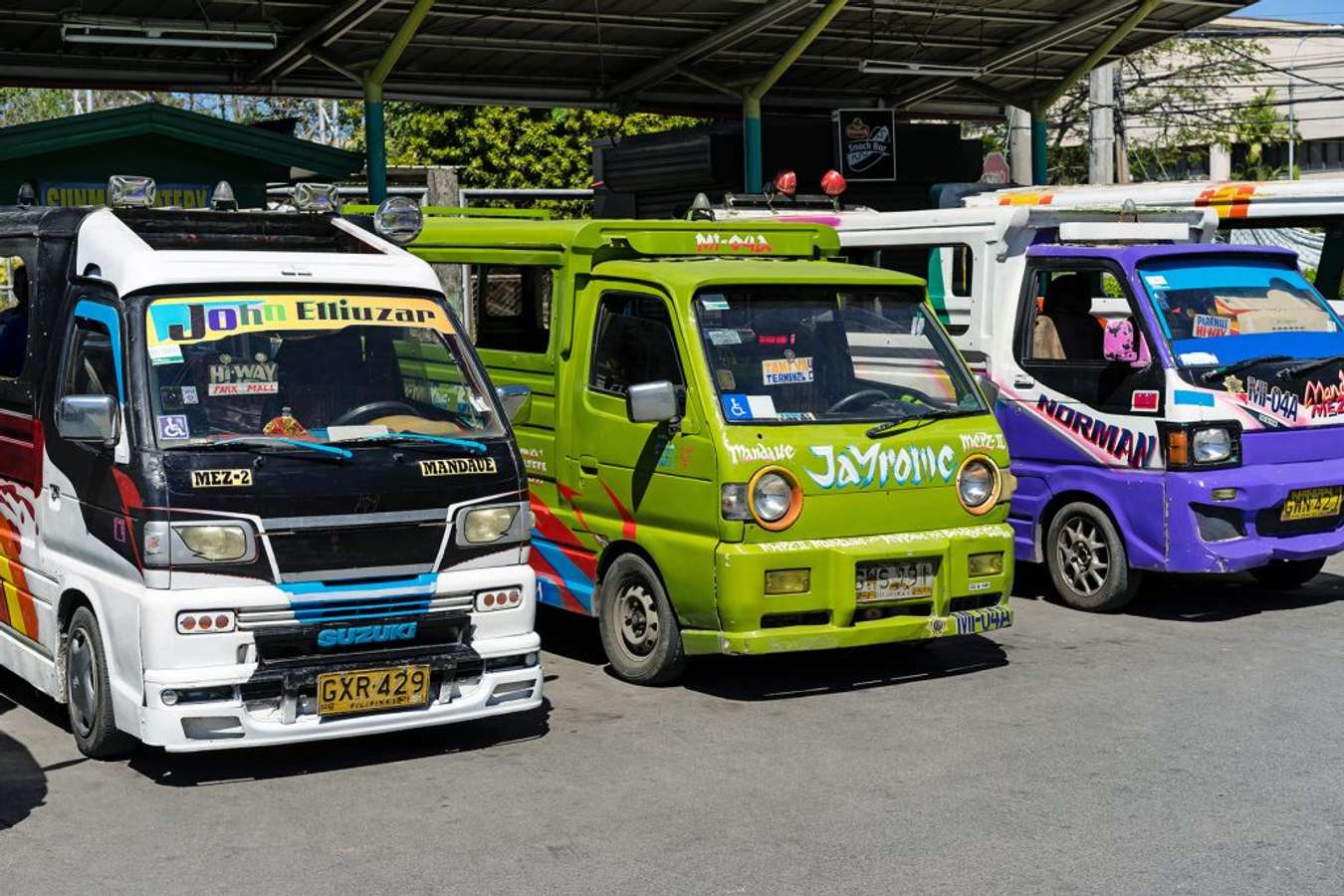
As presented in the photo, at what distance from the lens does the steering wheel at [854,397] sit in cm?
868

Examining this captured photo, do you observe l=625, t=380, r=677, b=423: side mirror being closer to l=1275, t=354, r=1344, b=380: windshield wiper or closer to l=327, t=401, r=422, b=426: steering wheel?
l=327, t=401, r=422, b=426: steering wheel

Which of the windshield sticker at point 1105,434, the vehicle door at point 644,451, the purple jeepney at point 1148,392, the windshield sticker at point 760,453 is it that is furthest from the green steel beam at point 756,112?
the windshield sticker at point 760,453

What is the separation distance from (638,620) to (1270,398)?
3928 millimetres

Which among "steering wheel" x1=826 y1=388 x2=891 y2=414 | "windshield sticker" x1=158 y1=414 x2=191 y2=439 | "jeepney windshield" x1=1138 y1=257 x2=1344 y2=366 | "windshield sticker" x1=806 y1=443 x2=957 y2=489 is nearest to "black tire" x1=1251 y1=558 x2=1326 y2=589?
"jeepney windshield" x1=1138 y1=257 x2=1344 y2=366

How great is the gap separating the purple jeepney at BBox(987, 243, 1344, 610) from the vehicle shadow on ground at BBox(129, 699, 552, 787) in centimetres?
392

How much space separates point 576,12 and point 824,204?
4264mm

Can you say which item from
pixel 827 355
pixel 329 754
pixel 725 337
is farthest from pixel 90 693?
pixel 827 355

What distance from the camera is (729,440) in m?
8.20

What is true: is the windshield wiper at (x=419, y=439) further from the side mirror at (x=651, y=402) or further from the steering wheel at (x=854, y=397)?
the steering wheel at (x=854, y=397)

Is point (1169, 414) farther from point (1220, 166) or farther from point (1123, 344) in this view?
point (1220, 166)

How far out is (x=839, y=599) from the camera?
27.1 feet

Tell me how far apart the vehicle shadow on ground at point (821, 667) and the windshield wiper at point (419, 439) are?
6.54ft

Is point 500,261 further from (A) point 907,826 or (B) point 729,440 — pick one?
(A) point 907,826

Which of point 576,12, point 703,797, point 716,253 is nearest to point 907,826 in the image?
point 703,797
